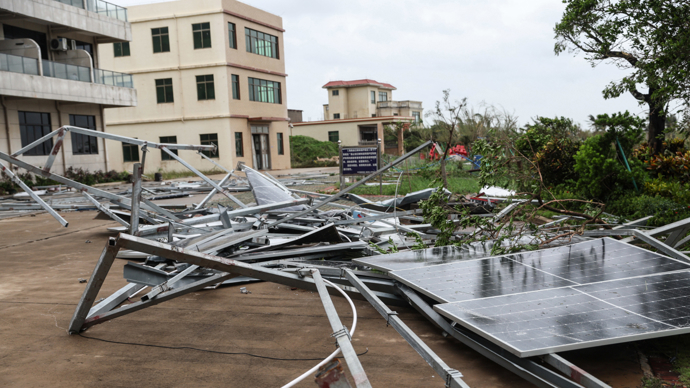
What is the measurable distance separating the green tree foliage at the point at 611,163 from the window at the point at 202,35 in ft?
103

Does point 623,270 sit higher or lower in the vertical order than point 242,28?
lower

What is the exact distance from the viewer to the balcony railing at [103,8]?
28828 millimetres

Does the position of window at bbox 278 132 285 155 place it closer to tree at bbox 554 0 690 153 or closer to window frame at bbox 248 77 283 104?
window frame at bbox 248 77 283 104

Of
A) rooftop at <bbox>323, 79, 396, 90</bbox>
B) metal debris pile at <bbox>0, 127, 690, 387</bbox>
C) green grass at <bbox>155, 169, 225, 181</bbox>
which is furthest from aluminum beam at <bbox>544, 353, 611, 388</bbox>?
rooftop at <bbox>323, 79, 396, 90</bbox>

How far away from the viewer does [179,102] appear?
3775 cm

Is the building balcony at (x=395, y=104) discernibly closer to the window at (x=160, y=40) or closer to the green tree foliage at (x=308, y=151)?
the green tree foliage at (x=308, y=151)

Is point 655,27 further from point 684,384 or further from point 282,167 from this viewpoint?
point 282,167

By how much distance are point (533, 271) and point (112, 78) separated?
31226 mm

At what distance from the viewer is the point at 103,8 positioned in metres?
30.6

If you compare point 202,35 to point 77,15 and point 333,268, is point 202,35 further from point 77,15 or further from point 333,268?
point 333,268

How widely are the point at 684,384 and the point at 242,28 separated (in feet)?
127

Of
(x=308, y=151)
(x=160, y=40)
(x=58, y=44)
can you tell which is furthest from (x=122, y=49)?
(x=308, y=151)

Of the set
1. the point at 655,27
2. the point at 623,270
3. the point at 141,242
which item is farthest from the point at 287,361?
the point at 655,27

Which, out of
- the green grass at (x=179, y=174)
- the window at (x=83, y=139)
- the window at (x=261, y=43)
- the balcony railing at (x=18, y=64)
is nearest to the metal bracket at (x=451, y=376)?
the balcony railing at (x=18, y=64)
